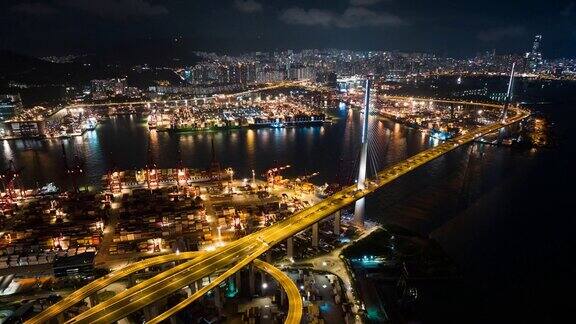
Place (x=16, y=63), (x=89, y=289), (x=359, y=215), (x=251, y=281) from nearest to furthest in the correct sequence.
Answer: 1. (x=89, y=289)
2. (x=251, y=281)
3. (x=359, y=215)
4. (x=16, y=63)

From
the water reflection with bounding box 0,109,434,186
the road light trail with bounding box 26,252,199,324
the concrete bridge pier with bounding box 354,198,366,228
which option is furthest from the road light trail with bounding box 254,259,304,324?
the water reflection with bounding box 0,109,434,186

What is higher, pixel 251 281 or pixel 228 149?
pixel 251 281

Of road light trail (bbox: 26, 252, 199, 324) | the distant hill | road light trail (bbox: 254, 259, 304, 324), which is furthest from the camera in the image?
the distant hill

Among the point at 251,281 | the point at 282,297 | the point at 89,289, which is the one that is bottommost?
the point at 282,297

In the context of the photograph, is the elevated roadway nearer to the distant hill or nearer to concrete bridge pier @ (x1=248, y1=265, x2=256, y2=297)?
concrete bridge pier @ (x1=248, y1=265, x2=256, y2=297)

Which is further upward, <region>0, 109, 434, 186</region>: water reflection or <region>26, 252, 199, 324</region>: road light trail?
<region>26, 252, 199, 324</region>: road light trail

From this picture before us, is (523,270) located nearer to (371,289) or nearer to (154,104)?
(371,289)

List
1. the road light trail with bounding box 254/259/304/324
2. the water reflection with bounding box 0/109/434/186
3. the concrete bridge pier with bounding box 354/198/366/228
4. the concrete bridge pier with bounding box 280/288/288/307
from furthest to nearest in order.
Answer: the water reflection with bounding box 0/109/434/186, the concrete bridge pier with bounding box 354/198/366/228, the concrete bridge pier with bounding box 280/288/288/307, the road light trail with bounding box 254/259/304/324

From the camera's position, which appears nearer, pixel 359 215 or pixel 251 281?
pixel 251 281

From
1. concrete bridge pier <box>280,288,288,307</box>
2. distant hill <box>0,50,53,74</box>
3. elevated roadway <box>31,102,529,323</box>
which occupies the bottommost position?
concrete bridge pier <box>280,288,288,307</box>

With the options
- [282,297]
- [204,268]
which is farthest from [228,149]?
[204,268]

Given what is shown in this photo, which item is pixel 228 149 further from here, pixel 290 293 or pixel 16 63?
pixel 16 63

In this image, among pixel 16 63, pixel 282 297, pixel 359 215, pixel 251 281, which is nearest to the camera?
pixel 282 297

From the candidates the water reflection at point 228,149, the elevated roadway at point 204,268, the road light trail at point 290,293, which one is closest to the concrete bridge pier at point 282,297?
the road light trail at point 290,293
